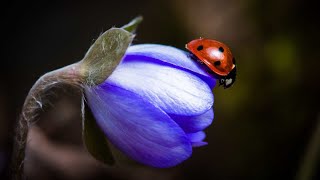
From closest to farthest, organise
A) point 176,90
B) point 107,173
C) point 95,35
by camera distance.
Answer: point 176,90 < point 107,173 < point 95,35

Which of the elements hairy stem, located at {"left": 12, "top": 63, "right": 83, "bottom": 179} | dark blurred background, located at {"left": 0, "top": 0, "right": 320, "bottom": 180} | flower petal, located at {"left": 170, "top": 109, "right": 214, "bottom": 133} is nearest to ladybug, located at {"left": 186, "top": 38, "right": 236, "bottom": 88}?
flower petal, located at {"left": 170, "top": 109, "right": 214, "bottom": 133}

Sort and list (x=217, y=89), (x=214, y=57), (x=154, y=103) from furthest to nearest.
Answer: (x=217, y=89) → (x=214, y=57) → (x=154, y=103)

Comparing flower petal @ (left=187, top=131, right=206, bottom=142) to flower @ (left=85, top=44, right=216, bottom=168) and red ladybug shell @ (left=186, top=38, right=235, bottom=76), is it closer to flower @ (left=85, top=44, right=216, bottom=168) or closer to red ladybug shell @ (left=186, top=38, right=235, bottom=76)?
flower @ (left=85, top=44, right=216, bottom=168)

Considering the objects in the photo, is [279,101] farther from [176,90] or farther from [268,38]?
[176,90]

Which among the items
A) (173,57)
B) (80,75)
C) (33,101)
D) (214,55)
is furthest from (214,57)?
→ (33,101)

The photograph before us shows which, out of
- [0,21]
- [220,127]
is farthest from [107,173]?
[0,21]

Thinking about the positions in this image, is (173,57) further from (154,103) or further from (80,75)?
(80,75)
